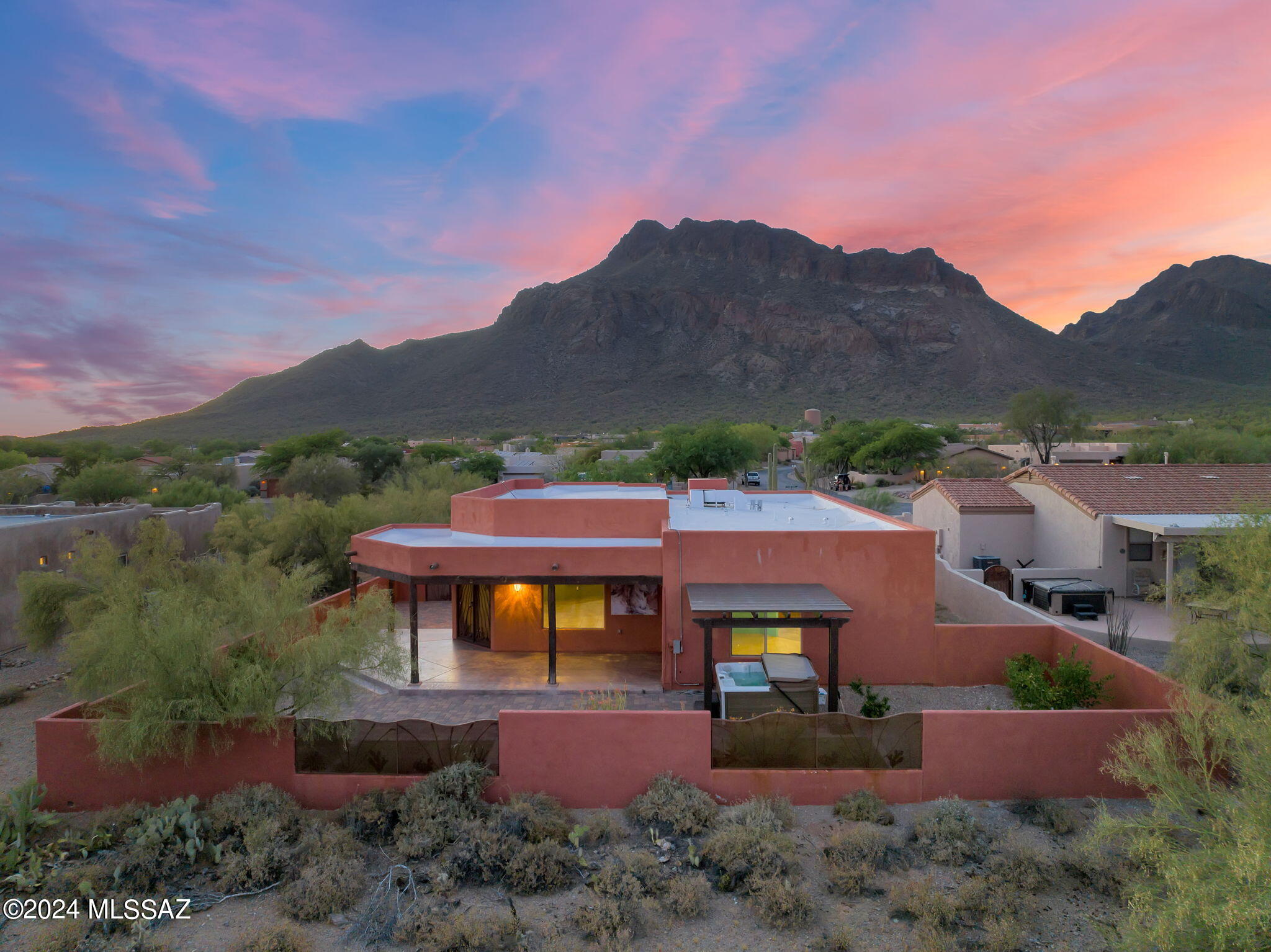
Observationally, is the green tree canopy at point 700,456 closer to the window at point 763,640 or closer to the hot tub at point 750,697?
the window at point 763,640

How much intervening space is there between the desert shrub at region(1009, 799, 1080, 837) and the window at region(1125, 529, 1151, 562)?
1151 cm

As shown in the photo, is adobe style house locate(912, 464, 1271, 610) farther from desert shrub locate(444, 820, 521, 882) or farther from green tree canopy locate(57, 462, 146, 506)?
green tree canopy locate(57, 462, 146, 506)

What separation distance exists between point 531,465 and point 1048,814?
40.5 m

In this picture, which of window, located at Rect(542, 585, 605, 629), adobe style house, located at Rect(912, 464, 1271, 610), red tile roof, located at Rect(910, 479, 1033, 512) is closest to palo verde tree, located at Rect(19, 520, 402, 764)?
window, located at Rect(542, 585, 605, 629)

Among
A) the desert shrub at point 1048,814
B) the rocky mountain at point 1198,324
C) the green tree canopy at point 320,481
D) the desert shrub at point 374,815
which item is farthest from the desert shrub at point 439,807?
the rocky mountain at point 1198,324

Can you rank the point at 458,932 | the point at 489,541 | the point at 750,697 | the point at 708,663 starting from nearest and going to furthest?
the point at 458,932 < the point at 750,697 < the point at 708,663 < the point at 489,541

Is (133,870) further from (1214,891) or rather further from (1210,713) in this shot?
(1210,713)

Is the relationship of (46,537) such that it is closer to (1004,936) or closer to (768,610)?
(768,610)

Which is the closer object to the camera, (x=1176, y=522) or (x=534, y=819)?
(x=534, y=819)

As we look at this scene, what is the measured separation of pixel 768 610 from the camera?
1110 centimetres

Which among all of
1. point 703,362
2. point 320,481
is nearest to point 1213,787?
point 320,481

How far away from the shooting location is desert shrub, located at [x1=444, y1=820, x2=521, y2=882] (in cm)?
777

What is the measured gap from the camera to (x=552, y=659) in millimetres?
13047

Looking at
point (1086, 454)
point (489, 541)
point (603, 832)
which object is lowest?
point (603, 832)
